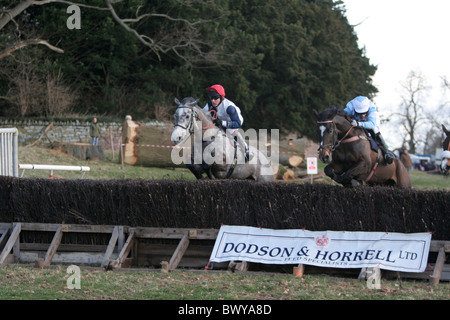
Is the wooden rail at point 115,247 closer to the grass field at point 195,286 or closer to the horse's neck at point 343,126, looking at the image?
the grass field at point 195,286

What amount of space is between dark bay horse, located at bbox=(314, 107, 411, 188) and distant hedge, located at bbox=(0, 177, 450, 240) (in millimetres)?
1501

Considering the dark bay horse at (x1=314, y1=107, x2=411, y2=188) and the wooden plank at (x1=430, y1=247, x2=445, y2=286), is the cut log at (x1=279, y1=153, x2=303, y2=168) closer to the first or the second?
the dark bay horse at (x1=314, y1=107, x2=411, y2=188)

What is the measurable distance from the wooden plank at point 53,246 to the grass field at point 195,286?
0.23 m

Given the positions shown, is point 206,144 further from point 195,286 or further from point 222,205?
point 195,286

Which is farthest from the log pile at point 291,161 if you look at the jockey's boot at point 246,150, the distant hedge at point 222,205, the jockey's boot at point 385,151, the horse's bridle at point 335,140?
the distant hedge at point 222,205

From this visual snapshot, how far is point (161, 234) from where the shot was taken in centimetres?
849

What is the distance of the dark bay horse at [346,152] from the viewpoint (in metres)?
9.74

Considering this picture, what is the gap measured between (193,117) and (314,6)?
34.2m

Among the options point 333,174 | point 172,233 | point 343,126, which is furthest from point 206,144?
point 172,233

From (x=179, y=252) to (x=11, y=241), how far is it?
7.75ft

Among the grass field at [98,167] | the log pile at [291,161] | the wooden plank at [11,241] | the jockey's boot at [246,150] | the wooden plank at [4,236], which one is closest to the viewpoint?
the wooden plank at [11,241]

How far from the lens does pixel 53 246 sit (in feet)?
27.5

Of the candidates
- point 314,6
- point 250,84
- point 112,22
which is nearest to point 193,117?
point 112,22
